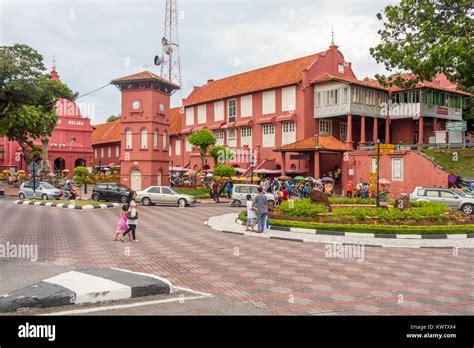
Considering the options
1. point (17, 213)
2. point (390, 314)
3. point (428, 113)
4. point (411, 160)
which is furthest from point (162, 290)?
point (428, 113)

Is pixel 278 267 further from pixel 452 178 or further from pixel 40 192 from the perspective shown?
pixel 40 192

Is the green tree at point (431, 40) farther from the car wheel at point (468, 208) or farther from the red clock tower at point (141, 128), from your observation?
the red clock tower at point (141, 128)

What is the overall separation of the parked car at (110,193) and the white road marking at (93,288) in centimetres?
2242

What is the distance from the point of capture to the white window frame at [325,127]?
42.1 meters

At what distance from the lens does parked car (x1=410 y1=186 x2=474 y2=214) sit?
78.3ft

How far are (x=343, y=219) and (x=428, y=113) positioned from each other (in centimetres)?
2960

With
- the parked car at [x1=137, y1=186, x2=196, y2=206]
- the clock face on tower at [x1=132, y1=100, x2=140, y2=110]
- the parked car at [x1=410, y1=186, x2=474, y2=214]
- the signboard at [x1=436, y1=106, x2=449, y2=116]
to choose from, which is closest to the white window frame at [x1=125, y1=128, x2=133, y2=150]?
the clock face on tower at [x1=132, y1=100, x2=140, y2=110]

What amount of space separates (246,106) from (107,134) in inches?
1242

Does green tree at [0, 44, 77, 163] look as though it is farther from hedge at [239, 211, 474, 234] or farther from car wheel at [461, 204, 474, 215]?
car wheel at [461, 204, 474, 215]

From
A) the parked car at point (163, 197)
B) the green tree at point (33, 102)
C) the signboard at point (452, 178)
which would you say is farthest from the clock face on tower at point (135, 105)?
the signboard at point (452, 178)

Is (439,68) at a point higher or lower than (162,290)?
higher

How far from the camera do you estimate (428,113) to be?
40.8 metres
